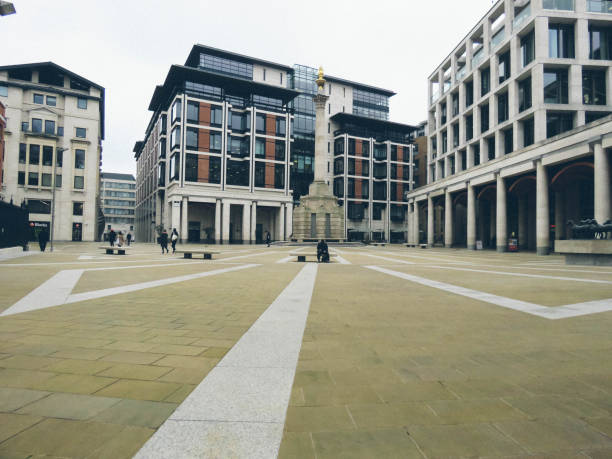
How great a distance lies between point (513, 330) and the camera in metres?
4.28

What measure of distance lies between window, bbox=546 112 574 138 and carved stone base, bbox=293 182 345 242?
23795mm

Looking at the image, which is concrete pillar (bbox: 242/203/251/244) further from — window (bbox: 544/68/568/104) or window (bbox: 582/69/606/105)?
window (bbox: 582/69/606/105)

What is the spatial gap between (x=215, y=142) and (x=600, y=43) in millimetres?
43498

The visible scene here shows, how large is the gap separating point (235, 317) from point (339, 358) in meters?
2.11

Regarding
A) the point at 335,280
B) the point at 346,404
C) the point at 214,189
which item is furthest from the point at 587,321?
the point at 214,189

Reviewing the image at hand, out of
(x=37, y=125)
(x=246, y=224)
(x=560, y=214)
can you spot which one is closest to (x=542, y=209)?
(x=560, y=214)

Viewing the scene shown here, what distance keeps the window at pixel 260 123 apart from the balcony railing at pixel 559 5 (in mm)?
35311

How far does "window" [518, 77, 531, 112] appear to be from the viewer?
31.4 metres

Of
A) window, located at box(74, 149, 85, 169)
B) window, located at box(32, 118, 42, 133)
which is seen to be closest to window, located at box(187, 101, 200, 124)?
window, located at box(74, 149, 85, 169)

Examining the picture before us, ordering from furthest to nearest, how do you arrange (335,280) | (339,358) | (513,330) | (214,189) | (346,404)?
1. (214,189)
2. (335,280)
3. (513,330)
4. (339,358)
5. (346,404)

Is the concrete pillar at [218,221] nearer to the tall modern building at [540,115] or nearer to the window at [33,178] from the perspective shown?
the window at [33,178]

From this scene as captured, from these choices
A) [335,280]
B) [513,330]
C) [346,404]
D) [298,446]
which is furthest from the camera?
[335,280]

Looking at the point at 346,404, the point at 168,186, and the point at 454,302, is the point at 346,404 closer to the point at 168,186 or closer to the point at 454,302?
the point at 454,302

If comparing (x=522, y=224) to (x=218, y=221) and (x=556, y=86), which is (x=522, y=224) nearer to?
(x=556, y=86)
